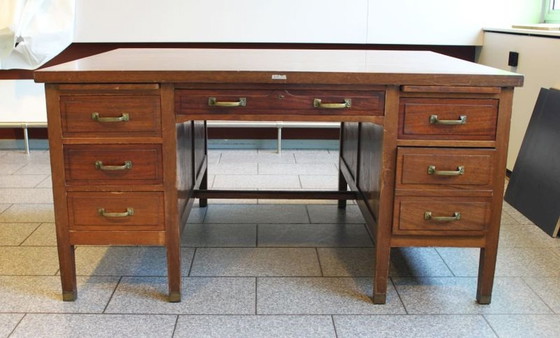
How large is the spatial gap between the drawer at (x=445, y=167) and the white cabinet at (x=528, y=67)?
133 centimetres

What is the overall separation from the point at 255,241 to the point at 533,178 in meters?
1.40

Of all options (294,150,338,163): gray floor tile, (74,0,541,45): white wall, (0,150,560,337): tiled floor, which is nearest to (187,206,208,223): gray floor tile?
(0,150,560,337): tiled floor

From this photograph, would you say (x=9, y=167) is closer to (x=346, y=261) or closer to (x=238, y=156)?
(x=238, y=156)

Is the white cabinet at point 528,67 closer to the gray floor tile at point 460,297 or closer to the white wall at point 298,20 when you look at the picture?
the white wall at point 298,20

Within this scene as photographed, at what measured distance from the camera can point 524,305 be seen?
1.95 meters

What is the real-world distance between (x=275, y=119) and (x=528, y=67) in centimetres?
199

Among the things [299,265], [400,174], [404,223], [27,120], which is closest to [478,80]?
[400,174]

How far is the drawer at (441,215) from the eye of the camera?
1853 mm

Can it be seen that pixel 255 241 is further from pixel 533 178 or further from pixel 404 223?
pixel 533 178

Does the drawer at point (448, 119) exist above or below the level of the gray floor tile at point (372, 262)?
above

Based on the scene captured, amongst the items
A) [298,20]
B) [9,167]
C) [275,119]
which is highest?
[298,20]

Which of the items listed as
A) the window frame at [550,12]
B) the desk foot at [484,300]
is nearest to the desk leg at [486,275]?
the desk foot at [484,300]

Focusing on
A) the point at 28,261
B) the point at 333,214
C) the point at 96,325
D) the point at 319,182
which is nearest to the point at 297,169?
the point at 319,182

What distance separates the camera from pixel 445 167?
182 cm
